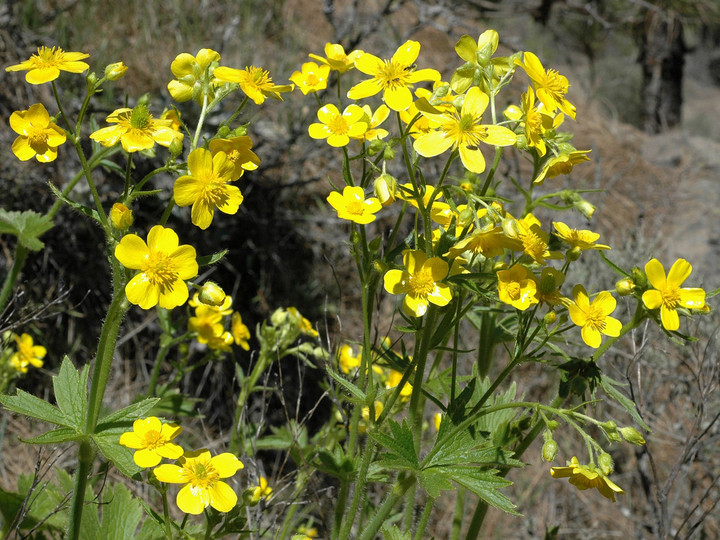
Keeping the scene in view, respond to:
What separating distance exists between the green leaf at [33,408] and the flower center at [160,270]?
377mm

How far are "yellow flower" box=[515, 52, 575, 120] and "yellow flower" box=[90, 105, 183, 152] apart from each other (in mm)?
687

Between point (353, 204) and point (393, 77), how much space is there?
269 millimetres

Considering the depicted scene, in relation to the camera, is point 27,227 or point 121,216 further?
point 27,227

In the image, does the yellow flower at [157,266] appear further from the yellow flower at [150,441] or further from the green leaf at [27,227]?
the green leaf at [27,227]

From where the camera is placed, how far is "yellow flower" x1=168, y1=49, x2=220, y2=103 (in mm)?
1354

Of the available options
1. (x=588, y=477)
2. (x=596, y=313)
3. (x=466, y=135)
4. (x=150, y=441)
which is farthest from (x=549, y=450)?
(x=150, y=441)

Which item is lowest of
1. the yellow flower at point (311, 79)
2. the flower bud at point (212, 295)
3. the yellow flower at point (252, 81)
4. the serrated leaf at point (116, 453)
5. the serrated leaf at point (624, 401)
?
the serrated leaf at point (116, 453)

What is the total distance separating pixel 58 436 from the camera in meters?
1.25

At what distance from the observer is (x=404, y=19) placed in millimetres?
6629

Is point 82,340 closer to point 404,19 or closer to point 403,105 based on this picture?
point 403,105

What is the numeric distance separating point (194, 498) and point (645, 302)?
38.9 inches

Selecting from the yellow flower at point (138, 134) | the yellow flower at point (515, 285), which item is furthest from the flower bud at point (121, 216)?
the yellow flower at point (515, 285)

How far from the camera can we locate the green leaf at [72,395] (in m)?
1.36

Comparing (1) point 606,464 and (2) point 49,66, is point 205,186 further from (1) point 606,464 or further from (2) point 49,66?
(1) point 606,464
